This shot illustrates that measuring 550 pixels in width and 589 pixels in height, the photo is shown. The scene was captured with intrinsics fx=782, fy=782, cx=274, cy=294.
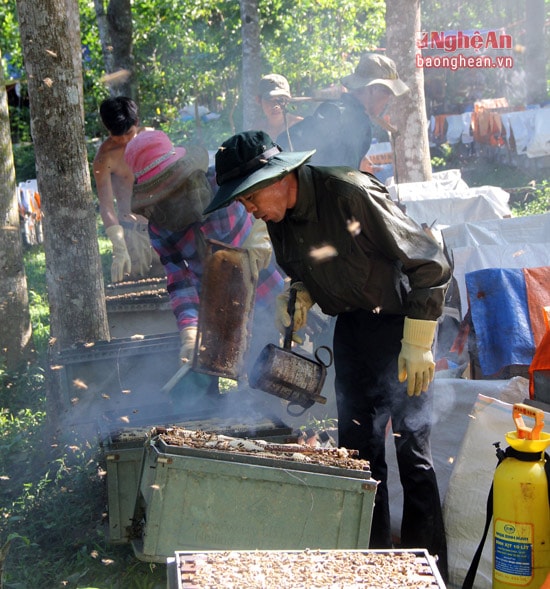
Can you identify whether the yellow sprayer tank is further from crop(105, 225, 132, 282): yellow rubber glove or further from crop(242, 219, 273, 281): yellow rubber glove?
crop(105, 225, 132, 282): yellow rubber glove

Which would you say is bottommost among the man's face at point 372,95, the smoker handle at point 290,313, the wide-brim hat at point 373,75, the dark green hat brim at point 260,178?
the smoker handle at point 290,313

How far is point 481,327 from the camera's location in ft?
15.5

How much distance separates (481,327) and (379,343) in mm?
1357

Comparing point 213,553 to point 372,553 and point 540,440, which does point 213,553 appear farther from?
point 540,440

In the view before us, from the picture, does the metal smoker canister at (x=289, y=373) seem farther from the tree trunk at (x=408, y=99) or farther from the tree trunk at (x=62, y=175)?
the tree trunk at (x=408, y=99)

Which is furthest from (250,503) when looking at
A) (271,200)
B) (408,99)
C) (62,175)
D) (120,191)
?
(408,99)

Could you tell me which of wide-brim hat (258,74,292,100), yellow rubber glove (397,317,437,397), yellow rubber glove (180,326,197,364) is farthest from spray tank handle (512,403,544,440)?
wide-brim hat (258,74,292,100)

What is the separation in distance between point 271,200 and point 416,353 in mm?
913

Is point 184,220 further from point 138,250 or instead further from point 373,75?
point 138,250

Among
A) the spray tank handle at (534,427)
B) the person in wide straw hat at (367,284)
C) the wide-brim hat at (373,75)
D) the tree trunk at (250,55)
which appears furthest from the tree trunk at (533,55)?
the spray tank handle at (534,427)

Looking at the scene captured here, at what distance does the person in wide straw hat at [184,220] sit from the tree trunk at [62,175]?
988mm

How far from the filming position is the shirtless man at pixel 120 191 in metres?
6.49

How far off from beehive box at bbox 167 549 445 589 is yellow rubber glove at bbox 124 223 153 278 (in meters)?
5.86

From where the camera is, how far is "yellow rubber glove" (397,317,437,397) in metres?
3.36
